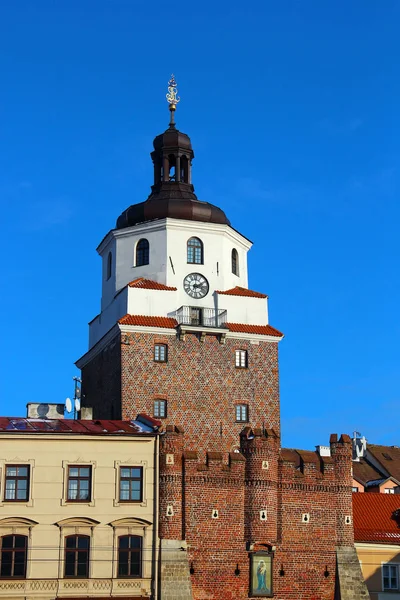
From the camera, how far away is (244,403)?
5878 centimetres

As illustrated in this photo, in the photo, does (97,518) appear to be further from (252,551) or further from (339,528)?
(339,528)

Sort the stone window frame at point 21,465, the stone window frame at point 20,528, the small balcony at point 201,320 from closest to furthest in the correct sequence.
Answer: the stone window frame at point 20,528, the stone window frame at point 21,465, the small balcony at point 201,320

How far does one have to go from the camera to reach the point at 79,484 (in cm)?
4756

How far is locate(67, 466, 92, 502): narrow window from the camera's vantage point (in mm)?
47344

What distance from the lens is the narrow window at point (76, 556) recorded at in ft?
152

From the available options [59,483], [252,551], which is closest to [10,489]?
A: [59,483]

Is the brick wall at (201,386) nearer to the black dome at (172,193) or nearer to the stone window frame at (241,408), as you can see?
the stone window frame at (241,408)

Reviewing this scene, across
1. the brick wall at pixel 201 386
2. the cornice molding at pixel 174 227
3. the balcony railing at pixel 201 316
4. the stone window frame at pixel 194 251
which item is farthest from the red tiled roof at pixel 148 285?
the cornice molding at pixel 174 227

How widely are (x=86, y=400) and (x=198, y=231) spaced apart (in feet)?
39.8

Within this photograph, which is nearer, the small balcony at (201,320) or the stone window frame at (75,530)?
the stone window frame at (75,530)

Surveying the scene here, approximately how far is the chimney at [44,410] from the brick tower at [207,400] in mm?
3150

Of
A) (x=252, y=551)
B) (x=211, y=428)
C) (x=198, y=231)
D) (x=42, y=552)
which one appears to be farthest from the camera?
(x=198, y=231)

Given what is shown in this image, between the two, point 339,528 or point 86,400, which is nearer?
point 339,528

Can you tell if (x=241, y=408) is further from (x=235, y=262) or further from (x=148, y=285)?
(x=235, y=262)
